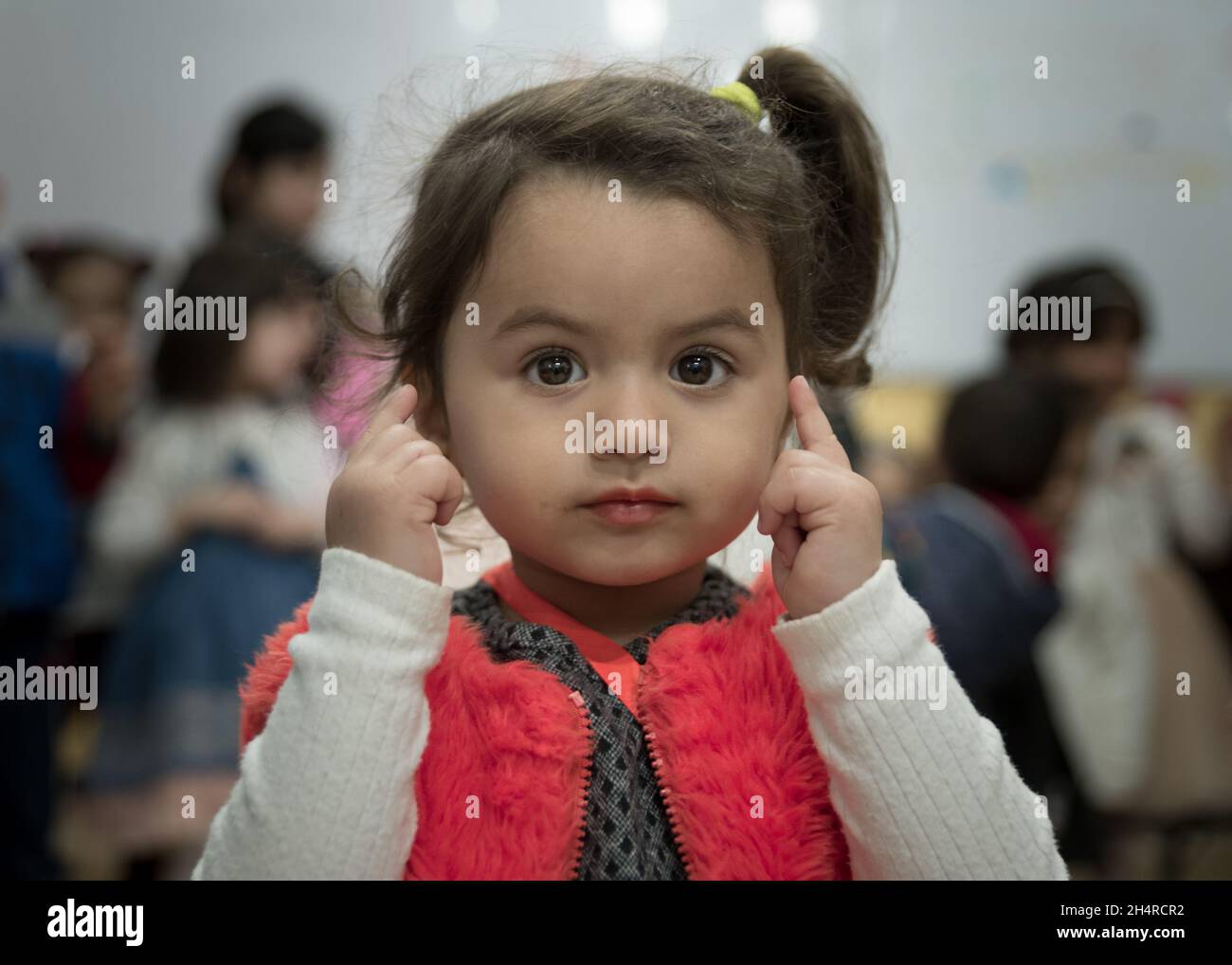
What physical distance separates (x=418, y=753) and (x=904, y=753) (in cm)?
31

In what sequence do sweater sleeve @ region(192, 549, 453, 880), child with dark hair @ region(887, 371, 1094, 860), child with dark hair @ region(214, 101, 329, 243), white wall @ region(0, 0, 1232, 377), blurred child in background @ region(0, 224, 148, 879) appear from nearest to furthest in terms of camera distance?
sweater sleeve @ region(192, 549, 453, 880), child with dark hair @ region(887, 371, 1094, 860), blurred child in background @ region(0, 224, 148, 879), child with dark hair @ region(214, 101, 329, 243), white wall @ region(0, 0, 1232, 377)

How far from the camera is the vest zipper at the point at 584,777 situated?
2.78 feet

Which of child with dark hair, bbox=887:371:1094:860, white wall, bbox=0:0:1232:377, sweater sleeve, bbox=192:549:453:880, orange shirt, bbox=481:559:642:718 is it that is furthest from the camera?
white wall, bbox=0:0:1232:377

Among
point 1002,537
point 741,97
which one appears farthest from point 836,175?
point 1002,537

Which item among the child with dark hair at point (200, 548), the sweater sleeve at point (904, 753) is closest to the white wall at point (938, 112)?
the child with dark hair at point (200, 548)

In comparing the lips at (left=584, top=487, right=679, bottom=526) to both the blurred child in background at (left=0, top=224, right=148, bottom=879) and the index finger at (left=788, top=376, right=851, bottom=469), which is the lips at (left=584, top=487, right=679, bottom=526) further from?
the blurred child in background at (left=0, top=224, right=148, bottom=879)

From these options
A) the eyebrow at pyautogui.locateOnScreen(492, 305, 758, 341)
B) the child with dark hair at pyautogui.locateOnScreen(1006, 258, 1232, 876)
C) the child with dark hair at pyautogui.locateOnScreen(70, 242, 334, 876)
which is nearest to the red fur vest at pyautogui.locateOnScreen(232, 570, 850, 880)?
the eyebrow at pyautogui.locateOnScreen(492, 305, 758, 341)

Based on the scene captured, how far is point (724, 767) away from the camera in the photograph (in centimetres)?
86

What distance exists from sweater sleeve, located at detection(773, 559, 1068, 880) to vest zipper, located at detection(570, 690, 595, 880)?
0.48 ft

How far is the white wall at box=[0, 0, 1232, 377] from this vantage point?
2.63m

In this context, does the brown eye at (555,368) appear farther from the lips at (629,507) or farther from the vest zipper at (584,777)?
the vest zipper at (584,777)

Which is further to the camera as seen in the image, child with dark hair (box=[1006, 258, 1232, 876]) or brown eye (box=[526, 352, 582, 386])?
child with dark hair (box=[1006, 258, 1232, 876])

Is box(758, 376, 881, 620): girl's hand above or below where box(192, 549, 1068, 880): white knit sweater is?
above

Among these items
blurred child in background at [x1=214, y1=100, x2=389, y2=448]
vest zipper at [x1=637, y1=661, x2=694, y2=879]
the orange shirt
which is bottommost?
vest zipper at [x1=637, y1=661, x2=694, y2=879]
